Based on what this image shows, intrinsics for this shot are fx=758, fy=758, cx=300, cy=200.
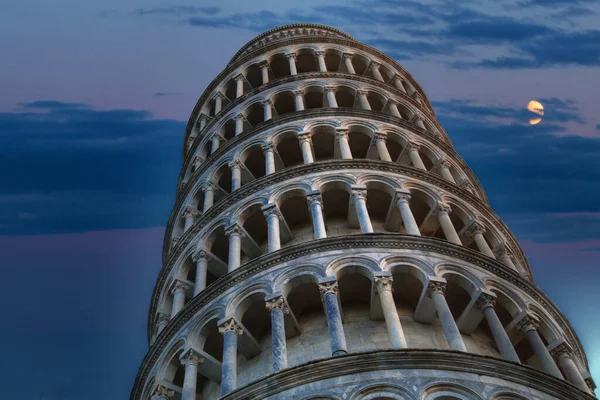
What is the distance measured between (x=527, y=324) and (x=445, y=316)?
311 cm

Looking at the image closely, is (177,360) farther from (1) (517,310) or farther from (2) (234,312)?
(1) (517,310)

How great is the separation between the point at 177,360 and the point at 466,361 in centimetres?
829

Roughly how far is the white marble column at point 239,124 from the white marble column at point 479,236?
35.5 ft

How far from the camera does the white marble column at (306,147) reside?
85.1 feet

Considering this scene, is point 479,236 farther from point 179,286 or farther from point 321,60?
point 321,60

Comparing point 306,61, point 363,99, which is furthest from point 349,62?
point 363,99

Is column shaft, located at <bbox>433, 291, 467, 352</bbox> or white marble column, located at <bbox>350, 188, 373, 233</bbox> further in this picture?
white marble column, located at <bbox>350, 188, 373, 233</bbox>

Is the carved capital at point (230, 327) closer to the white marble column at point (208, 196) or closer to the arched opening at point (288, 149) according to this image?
the white marble column at point (208, 196)

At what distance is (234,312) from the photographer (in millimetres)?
19594

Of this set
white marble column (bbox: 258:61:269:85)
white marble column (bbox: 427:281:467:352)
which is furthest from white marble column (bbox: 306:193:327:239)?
white marble column (bbox: 258:61:269:85)

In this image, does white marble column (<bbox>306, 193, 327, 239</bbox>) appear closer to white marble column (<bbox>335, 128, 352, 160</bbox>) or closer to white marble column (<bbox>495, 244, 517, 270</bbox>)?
white marble column (<bbox>335, 128, 352, 160</bbox>)

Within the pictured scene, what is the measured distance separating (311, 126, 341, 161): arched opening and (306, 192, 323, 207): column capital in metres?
5.31

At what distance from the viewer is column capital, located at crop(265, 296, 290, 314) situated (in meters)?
18.7

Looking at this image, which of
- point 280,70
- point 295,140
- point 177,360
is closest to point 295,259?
point 177,360
